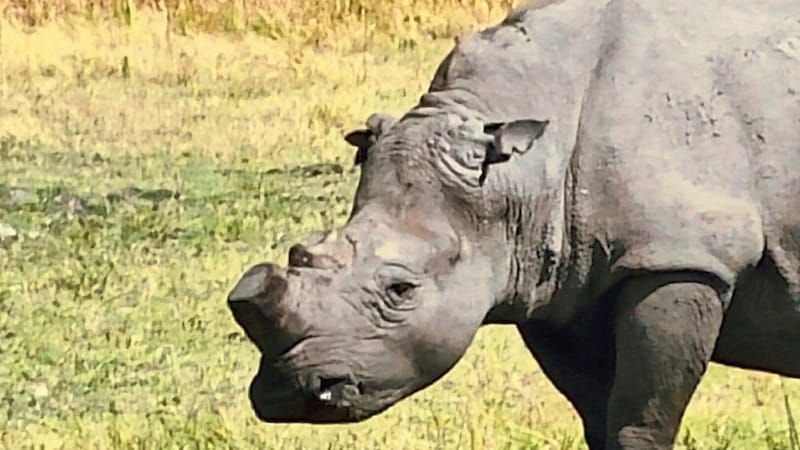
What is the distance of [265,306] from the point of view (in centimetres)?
459

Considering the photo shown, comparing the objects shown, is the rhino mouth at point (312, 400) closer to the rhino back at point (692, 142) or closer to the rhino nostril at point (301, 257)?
the rhino nostril at point (301, 257)

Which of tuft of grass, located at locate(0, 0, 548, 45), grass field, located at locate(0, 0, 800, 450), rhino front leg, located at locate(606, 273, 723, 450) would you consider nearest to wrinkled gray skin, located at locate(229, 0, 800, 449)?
rhino front leg, located at locate(606, 273, 723, 450)

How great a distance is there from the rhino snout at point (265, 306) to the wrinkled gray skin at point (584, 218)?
48 mm

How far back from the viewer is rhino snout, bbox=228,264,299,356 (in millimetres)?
4574

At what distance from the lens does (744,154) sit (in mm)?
5047

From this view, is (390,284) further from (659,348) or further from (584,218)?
(659,348)

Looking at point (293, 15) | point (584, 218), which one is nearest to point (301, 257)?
point (584, 218)

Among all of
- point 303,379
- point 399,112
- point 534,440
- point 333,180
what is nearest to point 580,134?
point 303,379

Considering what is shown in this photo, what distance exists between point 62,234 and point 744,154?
601cm

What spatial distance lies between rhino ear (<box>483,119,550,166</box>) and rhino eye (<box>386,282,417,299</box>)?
347mm

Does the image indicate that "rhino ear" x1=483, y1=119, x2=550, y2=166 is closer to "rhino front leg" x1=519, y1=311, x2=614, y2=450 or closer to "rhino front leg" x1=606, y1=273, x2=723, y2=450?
"rhino front leg" x1=606, y1=273, x2=723, y2=450

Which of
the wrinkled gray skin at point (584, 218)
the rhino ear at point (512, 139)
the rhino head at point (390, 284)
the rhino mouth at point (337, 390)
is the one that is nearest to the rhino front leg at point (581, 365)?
the wrinkled gray skin at point (584, 218)

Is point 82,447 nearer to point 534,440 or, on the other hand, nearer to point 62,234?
point 534,440

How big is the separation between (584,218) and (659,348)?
13.5 inches
